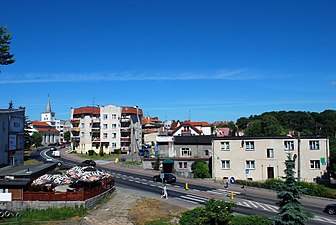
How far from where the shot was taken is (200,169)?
50.8 metres

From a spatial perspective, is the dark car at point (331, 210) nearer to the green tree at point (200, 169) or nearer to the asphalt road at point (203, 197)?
the asphalt road at point (203, 197)

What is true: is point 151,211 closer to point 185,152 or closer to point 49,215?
point 49,215

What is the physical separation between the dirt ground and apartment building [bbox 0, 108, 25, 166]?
84.5 ft

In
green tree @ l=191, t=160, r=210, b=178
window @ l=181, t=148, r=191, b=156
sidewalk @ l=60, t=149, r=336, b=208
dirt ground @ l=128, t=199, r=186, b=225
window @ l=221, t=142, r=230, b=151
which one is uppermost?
window @ l=221, t=142, r=230, b=151

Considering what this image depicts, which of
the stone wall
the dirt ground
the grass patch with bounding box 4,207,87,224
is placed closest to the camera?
the grass patch with bounding box 4,207,87,224

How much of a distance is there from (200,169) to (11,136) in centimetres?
2883

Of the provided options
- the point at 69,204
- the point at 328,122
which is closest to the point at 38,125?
the point at 328,122

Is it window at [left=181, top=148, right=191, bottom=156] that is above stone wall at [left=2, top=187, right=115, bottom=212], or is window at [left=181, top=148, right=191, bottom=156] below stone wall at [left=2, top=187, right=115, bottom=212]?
above

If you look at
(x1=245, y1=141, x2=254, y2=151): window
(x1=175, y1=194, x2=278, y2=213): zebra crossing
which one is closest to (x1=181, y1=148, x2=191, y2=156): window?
(x1=245, y1=141, x2=254, y2=151): window

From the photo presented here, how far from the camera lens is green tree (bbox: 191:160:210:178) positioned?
50.3 m

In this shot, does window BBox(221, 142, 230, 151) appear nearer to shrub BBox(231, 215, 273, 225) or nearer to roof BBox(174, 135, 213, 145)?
roof BBox(174, 135, 213, 145)

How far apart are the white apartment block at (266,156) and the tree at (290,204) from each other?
2717 cm

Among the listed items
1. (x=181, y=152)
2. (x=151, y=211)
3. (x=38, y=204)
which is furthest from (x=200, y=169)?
(x=38, y=204)

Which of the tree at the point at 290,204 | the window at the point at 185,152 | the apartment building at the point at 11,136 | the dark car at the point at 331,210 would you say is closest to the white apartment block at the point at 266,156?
the window at the point at 185,152
